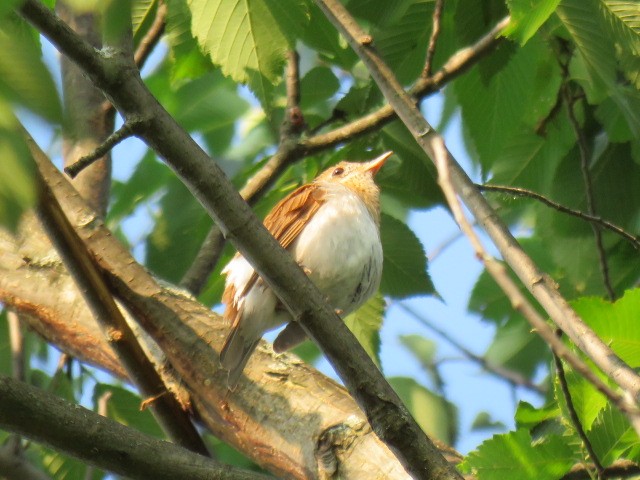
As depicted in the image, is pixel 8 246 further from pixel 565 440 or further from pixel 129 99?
pixel 565 440

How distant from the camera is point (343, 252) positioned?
4.64 metres

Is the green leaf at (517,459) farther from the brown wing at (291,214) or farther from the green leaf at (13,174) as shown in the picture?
the brown wing at (291,214)

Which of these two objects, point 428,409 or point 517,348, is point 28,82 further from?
point 517,348

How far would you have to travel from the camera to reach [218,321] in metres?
3.98

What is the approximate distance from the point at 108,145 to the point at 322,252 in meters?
2.36

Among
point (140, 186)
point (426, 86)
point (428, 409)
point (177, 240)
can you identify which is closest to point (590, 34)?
point (426, 86)

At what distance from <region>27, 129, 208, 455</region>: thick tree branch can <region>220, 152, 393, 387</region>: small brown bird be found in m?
0.60

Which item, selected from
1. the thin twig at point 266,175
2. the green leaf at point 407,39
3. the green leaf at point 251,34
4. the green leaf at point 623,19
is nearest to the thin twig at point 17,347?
the thin twig at point 266,175

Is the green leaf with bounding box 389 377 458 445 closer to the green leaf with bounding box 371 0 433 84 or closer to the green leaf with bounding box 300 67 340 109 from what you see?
the green leaf with bounding box 300 67 340 109

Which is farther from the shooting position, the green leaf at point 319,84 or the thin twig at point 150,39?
the thin twig at point 150,39

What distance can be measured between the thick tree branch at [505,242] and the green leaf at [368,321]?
5.78 feet

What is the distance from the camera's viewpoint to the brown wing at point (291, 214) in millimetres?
4629

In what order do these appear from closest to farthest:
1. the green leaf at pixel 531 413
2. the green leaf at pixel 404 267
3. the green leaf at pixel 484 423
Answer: the green leaf at pixel 531 413 → the green leaf at pixel 404 267 → the green leaf at pixel 484 423

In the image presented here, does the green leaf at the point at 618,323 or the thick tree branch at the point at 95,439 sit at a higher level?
the green leaf at the point at 618,323
